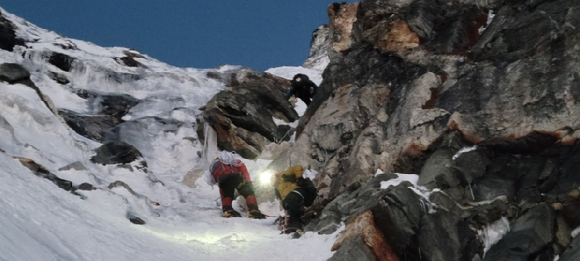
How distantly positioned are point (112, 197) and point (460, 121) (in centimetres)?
627

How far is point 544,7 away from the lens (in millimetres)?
12211

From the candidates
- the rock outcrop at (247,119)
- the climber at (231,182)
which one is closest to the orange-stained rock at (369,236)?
the climber at (231,182)

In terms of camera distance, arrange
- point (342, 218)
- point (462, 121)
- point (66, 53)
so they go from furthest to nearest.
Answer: point (66, 53) < point (462, 121) < point (342, 218)

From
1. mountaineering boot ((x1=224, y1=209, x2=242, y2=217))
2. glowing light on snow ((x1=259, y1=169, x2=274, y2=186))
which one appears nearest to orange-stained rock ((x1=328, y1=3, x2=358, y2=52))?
glowing light on snow ((x1=259, y1=169, x2=274, y2=186))

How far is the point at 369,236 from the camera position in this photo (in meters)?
8.32

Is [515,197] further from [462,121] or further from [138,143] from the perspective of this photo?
[138,143]

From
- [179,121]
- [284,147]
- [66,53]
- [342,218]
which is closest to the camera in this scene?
[342,218]

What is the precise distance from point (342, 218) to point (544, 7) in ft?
20.5

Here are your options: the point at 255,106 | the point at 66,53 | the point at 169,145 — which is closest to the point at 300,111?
the point at 255,106

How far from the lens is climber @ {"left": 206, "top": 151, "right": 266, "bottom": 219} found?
1237cm

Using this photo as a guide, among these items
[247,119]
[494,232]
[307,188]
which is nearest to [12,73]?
[247,119]

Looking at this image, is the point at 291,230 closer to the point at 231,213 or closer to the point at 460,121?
the point at 231,213

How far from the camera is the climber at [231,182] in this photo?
487 inches

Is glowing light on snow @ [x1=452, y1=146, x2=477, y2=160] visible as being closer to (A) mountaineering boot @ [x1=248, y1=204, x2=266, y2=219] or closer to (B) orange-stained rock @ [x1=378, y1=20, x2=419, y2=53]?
(A) mountaineering boot @ [x1=248, y1=204, x2=266, y2=219]
